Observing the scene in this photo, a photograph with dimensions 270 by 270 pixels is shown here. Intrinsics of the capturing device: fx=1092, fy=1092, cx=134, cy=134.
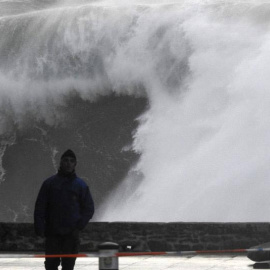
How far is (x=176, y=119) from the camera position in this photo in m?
32.3

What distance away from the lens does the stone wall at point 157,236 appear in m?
16.6

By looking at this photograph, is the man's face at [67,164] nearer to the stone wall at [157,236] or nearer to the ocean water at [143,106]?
the stone wall at [157,236]

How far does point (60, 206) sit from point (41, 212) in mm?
194

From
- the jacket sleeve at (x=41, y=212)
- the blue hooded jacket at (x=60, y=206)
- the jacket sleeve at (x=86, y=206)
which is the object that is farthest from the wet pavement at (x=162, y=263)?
the jacket sleeve at (x=41, y=212)

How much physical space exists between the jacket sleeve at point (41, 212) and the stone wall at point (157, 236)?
675cm

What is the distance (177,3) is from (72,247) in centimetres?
2932

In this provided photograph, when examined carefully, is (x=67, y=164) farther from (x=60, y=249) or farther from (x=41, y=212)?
(x=60, y=249)

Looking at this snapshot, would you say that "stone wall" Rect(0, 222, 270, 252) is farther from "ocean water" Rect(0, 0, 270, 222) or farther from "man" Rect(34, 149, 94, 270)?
"ocean water" Rect(0, 0, 270, 222)

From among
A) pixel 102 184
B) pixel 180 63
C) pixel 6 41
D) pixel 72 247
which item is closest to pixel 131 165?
pixel 102 184

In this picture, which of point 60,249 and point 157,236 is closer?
point 60,249

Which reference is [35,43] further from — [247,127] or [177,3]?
[247,127]

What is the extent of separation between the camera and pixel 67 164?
10.2m

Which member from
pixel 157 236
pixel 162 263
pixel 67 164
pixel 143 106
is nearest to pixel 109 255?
pixel 67 164

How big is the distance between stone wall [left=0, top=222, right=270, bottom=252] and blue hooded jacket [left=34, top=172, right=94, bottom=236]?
21.7ft
